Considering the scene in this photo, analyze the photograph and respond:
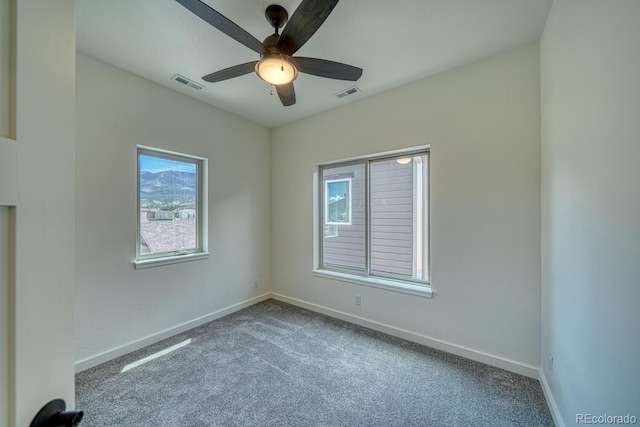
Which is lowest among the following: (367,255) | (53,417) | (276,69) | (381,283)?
(381,283)

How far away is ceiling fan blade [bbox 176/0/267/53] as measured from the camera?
4.28ft

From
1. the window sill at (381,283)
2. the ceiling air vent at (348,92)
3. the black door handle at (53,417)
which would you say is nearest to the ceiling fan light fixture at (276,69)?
the ceiling air vent at (348,92)

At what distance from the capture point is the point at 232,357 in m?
2.36

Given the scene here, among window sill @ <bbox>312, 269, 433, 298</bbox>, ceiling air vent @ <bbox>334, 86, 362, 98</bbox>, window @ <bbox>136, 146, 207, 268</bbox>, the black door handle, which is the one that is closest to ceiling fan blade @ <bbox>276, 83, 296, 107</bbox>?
ceiling air vent @ <bbox>334, 86, 362, 98</bbox>

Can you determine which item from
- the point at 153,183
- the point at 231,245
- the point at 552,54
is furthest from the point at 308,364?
the point at 552,54

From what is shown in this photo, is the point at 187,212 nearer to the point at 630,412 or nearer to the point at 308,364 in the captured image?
the point at 308,364

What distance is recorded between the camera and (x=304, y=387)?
1975mm

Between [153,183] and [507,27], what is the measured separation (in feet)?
11.5

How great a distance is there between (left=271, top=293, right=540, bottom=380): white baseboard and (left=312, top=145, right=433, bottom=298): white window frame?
0.42 m

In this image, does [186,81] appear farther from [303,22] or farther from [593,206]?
[593,206]

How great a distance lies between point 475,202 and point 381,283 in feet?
4.27

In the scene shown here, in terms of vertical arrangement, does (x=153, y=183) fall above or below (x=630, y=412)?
above

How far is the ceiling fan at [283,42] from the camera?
135 cm

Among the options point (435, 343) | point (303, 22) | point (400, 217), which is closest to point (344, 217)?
point (400, 217)
